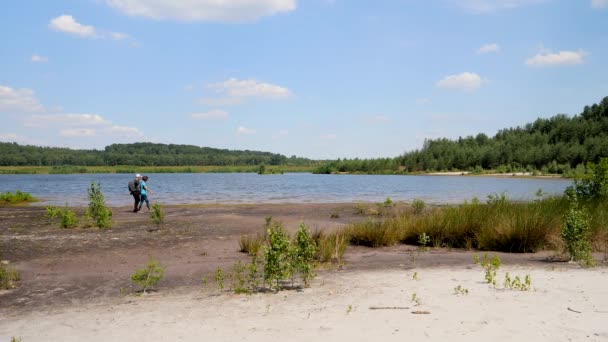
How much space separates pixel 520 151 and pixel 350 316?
110 m

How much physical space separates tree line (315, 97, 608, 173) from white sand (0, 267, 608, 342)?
86.8 m

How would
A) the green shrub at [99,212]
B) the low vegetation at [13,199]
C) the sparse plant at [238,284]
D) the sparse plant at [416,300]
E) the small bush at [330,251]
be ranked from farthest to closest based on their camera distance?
the low vegetation at [13,199] < the green shrub at [99,212] < the small bush at [330,251] < the sparse plant at [238,284] < the sparse plant at [416,300]

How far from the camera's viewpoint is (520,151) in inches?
4134

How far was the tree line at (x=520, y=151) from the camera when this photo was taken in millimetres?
94625

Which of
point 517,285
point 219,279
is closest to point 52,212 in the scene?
point 219,279

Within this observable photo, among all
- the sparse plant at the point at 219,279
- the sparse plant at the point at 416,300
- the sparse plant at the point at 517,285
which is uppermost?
the sparse plant at the point at 517,285

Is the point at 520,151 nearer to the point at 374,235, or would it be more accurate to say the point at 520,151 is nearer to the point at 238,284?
the point at 374,235

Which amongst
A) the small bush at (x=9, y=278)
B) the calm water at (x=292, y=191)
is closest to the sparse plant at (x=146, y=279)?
the small bush at (x=9, y=278)

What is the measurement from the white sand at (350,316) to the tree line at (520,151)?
86.8 meters

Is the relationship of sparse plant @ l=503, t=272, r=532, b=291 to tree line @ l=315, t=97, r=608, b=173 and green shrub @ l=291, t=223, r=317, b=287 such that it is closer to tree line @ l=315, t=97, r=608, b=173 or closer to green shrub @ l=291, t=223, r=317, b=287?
green shrub @ l=291, t=223, r=317, b=287

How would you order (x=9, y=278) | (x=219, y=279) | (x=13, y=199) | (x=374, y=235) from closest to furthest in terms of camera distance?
(x=219, y=279), (x=9, y=278), (x=374, y=235), (x=13, y=199)

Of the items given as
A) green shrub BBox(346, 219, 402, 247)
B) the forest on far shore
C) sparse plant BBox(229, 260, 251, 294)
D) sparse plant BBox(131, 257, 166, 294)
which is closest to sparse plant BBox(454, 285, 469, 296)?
sparse plant BBox(229, 260, 251, 294)

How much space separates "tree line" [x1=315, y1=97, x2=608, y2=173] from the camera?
94625mm

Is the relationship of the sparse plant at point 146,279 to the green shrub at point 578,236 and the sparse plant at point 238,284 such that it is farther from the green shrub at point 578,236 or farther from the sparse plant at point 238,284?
the green shrub at point 578,236
